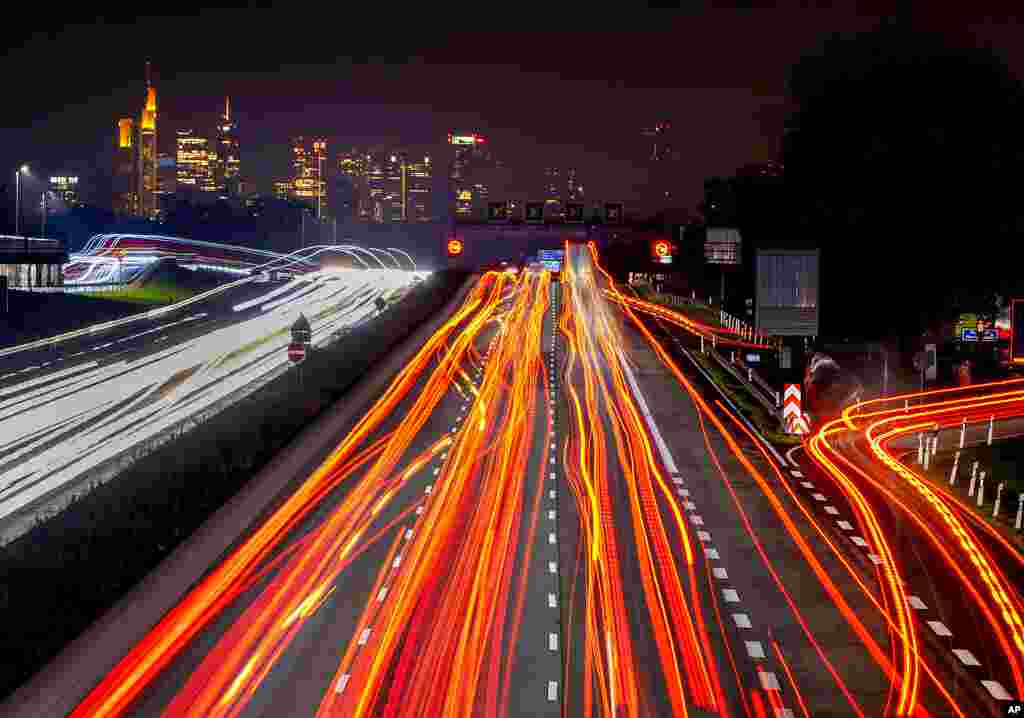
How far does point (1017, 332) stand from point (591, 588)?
1794 centimetres

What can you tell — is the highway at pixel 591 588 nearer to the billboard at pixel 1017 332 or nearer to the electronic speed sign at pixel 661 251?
the billboard at pixel 1017 332

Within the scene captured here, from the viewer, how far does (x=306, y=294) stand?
303 ft

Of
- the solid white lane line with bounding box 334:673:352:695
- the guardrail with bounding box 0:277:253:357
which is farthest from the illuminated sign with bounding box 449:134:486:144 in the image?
the solid white lane line with bounding box 334:673:352:695

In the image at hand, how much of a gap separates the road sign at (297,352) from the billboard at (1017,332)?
20.7 meters

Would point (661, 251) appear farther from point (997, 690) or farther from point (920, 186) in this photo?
point (997, 690)

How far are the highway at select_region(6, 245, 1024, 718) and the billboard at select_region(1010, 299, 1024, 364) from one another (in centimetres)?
387

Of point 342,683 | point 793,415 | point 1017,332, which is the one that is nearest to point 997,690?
point 342,683

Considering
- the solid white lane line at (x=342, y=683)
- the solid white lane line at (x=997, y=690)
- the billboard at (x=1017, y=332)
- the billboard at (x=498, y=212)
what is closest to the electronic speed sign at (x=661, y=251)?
the billboard at (x=498, y=212)

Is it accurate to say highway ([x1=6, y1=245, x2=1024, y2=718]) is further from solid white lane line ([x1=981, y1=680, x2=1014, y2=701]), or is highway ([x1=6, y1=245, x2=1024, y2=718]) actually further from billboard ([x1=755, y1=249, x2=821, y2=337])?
billboard ([x1=755, y1=249, x2=821, y2=337])

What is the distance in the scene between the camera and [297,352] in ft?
132

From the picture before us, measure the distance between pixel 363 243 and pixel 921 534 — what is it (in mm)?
165218

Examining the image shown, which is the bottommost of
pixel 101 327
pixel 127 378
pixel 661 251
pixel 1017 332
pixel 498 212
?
pixel 127 378

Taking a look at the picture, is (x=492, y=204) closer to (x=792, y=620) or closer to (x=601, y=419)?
(x=601, y=419)

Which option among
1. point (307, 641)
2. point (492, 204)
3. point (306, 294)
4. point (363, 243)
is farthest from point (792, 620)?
point (363, 243)
